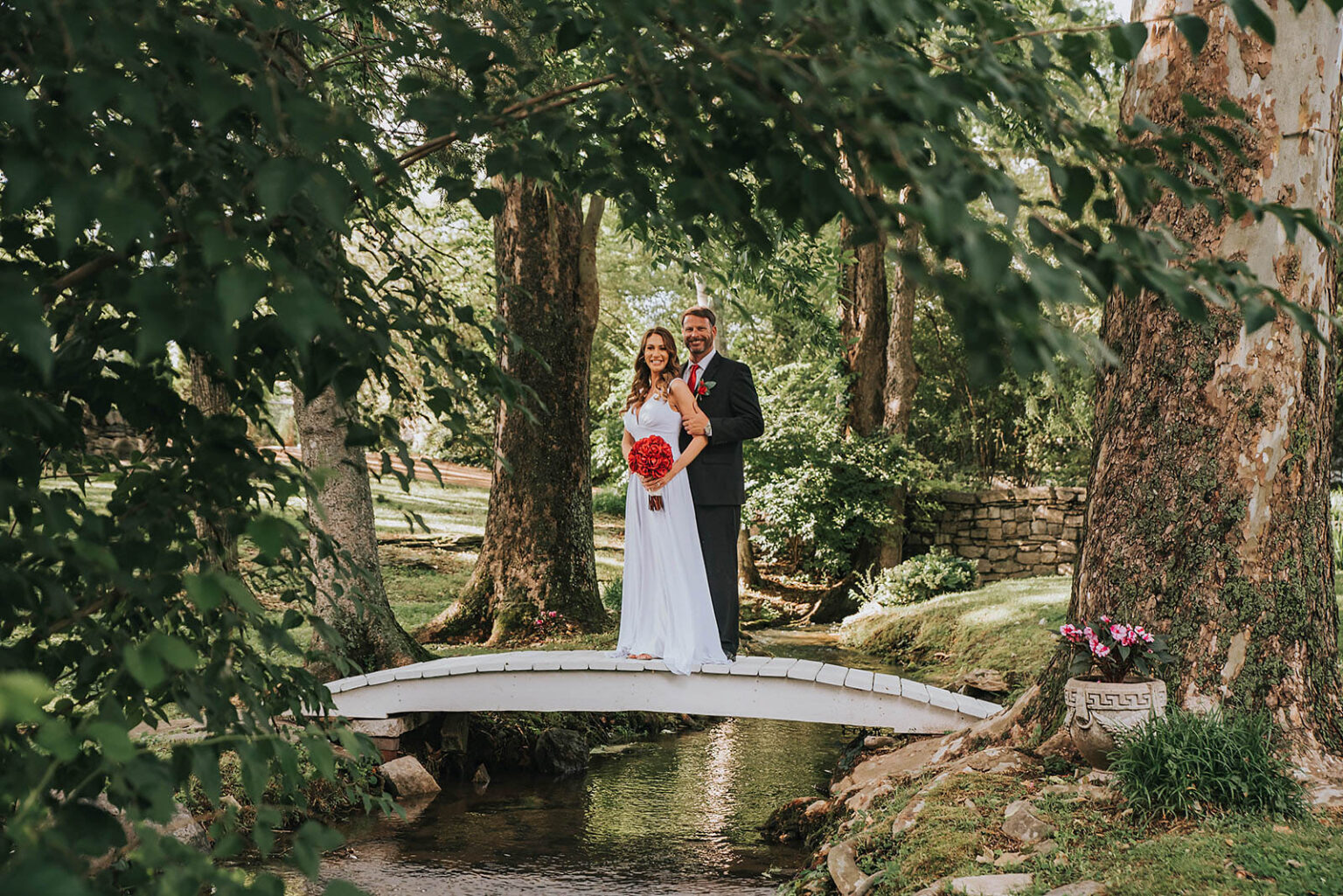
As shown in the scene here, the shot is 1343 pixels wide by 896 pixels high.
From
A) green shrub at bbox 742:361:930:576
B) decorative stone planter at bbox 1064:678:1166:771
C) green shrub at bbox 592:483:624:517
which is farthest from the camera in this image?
green shrub at bbox 592:483:624:517

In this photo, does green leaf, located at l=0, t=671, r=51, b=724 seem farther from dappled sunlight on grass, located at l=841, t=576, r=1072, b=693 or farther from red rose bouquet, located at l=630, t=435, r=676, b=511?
dappled sunlight on grass, located at l=841, t=576, r=1072, b=693

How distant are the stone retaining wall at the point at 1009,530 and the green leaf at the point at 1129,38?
14.8 meters

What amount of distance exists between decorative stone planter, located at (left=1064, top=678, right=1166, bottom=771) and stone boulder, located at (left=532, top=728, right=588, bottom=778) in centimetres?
395

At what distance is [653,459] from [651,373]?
22.2 inches

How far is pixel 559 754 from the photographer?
24.4 feet

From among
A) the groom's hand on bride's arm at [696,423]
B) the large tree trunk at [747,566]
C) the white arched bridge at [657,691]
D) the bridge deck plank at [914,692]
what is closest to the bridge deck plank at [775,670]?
the white arched bridge at [657,691]

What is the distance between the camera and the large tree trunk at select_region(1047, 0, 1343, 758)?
14.1ft

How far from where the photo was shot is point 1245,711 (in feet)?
13.9

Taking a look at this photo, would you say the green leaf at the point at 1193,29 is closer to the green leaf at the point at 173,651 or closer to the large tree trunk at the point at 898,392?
the green leaf at the point at 173,651

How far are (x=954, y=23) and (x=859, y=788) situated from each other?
15.4 feet

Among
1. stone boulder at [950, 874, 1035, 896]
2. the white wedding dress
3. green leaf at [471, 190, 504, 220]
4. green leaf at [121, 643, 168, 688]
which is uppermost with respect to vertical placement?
green leaf at [471, 190, 504, 220]

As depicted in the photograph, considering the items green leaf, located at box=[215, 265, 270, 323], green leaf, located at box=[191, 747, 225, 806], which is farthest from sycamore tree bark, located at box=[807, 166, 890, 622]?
green leaf, located at box=[215, 265, 270, 323]

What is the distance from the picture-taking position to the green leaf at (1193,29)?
4.45 ft

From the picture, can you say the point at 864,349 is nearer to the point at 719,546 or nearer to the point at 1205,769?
the point at 719,546
